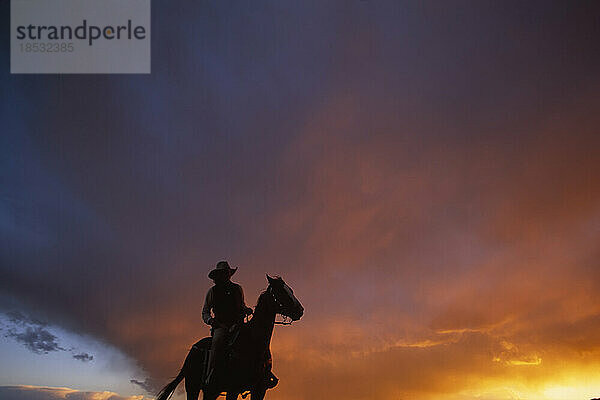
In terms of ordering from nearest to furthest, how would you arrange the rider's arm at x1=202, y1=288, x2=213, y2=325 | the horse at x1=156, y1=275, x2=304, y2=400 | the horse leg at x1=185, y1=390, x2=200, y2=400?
the horse at x1=156, y1=275, x2=304, y2=400, the rider's arm at x1=202, y1=288, x2=213, y2=325, the horse leg at x1=185, y1=390, x2=200, y2=400

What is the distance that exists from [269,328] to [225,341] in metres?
1.19

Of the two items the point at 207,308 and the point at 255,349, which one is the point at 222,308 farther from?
the point at 255,349

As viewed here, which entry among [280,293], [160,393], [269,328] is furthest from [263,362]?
[160,393]

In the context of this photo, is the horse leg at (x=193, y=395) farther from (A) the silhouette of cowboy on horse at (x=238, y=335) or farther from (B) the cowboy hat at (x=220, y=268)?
(B) the cowboy hat at (x=220, y=268)

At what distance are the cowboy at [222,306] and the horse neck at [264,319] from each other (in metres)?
0.34

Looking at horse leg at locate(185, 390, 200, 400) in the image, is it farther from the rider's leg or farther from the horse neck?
the horse neck

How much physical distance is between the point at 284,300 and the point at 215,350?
87.2 inches

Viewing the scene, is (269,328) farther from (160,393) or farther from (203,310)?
(160,393)

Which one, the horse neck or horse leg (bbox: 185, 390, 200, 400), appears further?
horse leg (bbox: 185, 390, 200, 400)

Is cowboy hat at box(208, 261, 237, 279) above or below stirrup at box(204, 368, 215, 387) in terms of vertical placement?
above

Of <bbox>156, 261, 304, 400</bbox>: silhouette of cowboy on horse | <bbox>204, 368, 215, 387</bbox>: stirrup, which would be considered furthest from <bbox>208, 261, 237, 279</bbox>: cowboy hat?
<bbox>204, 368, 215, 387</bbox>: stirrup

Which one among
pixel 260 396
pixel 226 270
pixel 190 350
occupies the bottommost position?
pixel 260 396

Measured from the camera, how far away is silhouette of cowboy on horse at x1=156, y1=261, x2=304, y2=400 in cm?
1362

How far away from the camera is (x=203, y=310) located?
14305 millimetres
